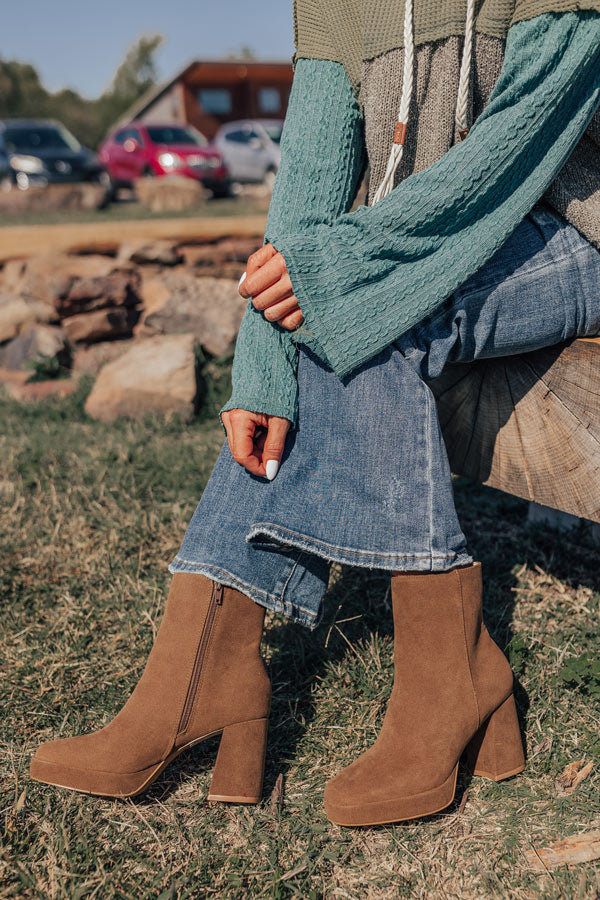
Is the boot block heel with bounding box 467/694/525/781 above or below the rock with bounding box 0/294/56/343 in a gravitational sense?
above

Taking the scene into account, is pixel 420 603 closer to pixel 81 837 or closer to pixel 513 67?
pixel 81 837

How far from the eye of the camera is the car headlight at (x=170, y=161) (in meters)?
16.0

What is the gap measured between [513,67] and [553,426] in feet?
2.35

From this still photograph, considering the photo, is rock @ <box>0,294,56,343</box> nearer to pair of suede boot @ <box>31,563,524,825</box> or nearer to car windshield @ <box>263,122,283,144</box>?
pair of suede boot @ <box>31,563,524,825</box>

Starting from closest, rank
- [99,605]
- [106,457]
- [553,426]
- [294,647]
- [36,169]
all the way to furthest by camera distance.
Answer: [553,426] < [294,647] < [99,605] < [106,457] < [36,169]

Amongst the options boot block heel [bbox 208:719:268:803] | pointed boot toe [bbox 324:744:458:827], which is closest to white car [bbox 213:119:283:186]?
boot block heel [bbox 208:719:268:803]

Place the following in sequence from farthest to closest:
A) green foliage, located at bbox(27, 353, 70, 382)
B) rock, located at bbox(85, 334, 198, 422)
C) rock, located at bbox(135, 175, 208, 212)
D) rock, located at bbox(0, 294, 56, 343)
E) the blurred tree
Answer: the blurred tree → rock, located at bbox(135, 175, 208, 212) → rock, located at bbox(0, 294, 56, 343) → green foliage, located at bbox(27, 353, 70, 382) → rock, located at bbox(85, 334, 198, 422)

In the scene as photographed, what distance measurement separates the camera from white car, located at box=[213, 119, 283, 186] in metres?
16.9

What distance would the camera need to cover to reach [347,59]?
160 cm

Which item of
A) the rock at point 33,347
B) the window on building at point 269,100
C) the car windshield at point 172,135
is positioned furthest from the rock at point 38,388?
the window on building at point 269,100

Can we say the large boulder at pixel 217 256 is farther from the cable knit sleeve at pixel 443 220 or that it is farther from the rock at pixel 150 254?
the cable knit sleeve at pixel 443 220

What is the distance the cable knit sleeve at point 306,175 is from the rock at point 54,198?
1270 cm

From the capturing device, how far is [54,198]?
13320 mm

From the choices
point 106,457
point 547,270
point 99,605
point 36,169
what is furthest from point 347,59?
point 36,169
